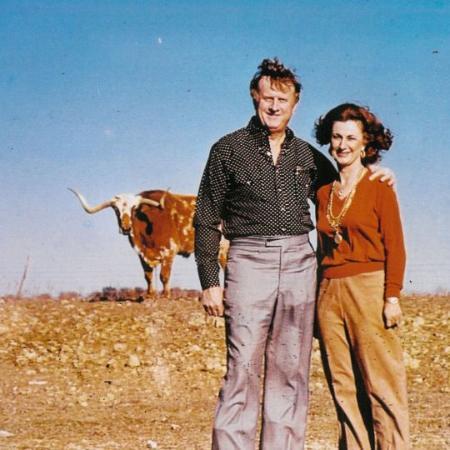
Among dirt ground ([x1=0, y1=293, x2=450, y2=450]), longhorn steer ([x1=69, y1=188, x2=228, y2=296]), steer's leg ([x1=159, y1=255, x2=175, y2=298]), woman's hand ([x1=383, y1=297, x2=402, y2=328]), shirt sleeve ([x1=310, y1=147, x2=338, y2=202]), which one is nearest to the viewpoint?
woman's hand ([x1=383, y1=297, x2=402, y2=328])

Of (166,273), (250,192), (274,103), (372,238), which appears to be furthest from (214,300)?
(166,273)

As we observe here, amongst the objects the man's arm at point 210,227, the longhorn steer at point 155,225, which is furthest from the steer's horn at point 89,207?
the man's arm at point 210,227

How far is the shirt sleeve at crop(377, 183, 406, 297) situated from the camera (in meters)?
4.07

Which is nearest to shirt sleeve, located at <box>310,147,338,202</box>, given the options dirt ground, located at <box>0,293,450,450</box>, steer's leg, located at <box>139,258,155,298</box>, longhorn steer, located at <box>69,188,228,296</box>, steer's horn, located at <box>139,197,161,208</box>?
dirt ground, located at <box>0,293,450,450</box>

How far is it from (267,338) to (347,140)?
1.01m

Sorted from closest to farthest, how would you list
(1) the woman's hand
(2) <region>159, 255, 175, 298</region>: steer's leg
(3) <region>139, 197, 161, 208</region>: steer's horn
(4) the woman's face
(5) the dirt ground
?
1. (1) the woman's hand
2. (4) the woman's face
3. (5) the dirt ground
4. (2) <region>159, 255, 175, 298</region>: steer's leg
5. (3) <region>139, 197, 161, 208</region>: steer's horn

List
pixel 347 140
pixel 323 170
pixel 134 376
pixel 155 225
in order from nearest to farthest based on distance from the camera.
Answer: pixel 347 140 < pixel 323 170 < pixel 134 376 < pixel 155 225

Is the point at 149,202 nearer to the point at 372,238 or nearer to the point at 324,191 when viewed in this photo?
the point at 324,191

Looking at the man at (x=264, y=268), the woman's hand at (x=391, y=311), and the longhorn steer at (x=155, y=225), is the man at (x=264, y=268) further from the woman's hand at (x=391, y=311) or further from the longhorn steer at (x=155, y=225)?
the longhorn steer at (x=155, y=225)

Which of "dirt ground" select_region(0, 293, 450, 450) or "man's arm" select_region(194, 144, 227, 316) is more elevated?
"man's arm" select_region(194, 144, 227, 316)

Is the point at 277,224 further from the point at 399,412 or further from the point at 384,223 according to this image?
the point at 399,412

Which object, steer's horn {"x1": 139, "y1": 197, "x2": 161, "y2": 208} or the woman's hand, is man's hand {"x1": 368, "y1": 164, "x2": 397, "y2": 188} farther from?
steer's horn {"x1": 139, "y1": 197, "x2": 161, "y2": 208}

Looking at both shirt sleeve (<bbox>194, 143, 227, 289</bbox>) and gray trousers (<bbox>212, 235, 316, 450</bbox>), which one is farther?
shirt sleeve (<bbox>194, 143, 227, 289</bbox>)

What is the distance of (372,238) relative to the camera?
13.4 feet
